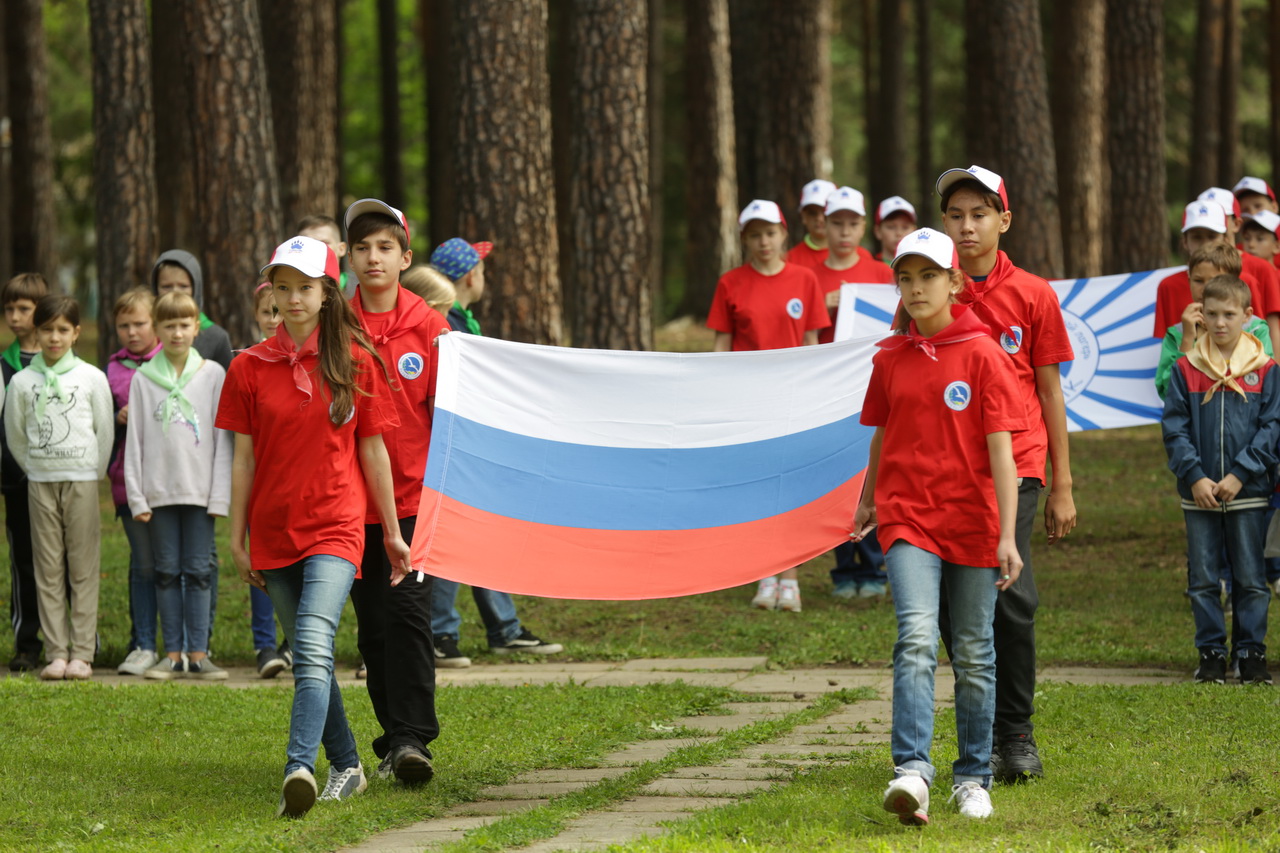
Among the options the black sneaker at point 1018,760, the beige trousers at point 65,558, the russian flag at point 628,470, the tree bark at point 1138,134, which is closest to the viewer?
the black sneaker at point 1018,760

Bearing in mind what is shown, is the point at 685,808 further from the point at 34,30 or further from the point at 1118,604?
the point at 34,30

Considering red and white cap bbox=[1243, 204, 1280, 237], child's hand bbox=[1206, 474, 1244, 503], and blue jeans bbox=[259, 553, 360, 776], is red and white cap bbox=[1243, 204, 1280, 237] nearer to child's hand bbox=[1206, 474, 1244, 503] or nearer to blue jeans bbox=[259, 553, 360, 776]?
child's hand bbox=[1206, 474, 1244, 503]

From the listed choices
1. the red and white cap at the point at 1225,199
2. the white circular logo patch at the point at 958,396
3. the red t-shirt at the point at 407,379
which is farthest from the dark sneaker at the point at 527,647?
the red and white cap at the point at 1225,199

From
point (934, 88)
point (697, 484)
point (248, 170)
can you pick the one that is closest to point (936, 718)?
point (697, 484)

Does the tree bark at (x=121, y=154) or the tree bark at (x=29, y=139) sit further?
the tree bark at (x=29, y=139)

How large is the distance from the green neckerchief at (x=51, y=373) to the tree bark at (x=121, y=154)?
266 inches

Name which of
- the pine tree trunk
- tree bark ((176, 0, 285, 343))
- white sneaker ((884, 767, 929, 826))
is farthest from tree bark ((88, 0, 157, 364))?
white sneaker ((884, 767, 929, 826))

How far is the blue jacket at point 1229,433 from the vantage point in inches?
307

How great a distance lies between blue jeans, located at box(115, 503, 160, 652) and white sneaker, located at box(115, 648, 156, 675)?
40 millimetres

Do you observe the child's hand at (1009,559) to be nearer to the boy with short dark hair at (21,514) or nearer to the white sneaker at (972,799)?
the white sneaker at (972,799)

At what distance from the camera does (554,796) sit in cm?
583

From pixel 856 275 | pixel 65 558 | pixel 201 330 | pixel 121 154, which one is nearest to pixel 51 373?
pixel 201 330

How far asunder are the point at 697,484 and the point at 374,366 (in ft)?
5.23

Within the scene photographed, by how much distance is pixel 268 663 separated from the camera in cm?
874
